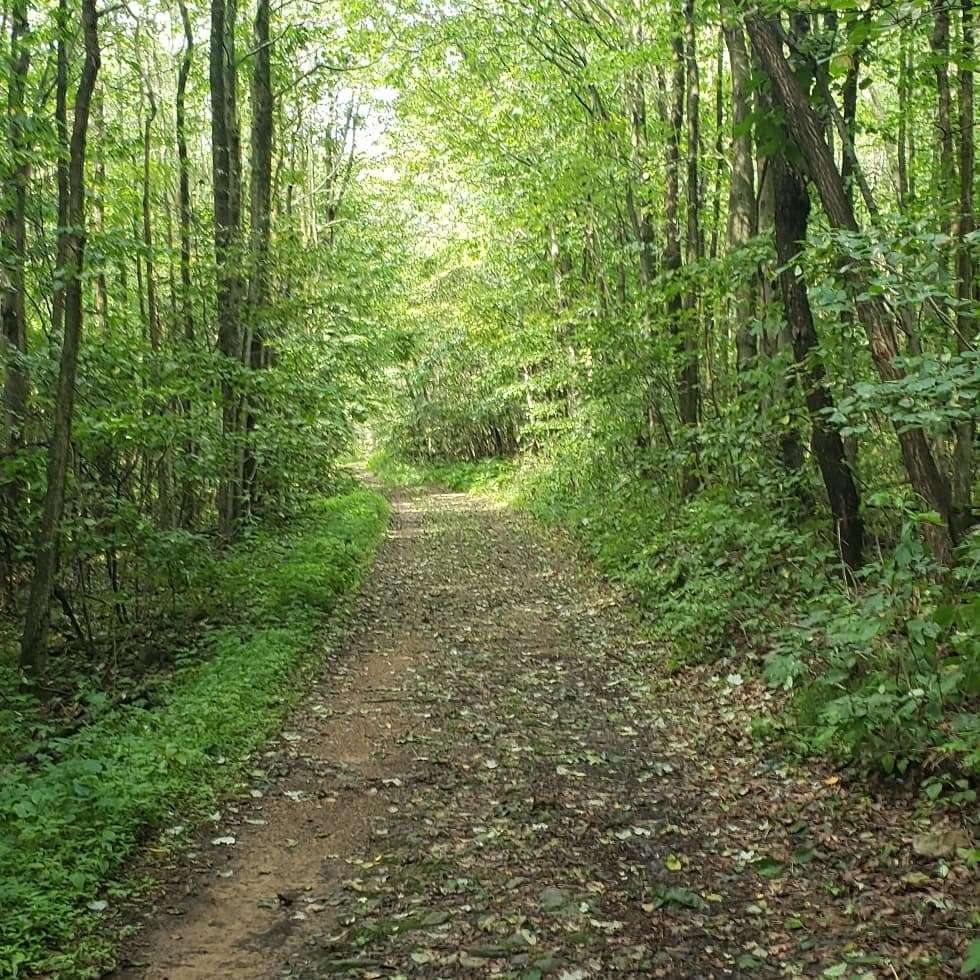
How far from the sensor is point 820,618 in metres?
5.86

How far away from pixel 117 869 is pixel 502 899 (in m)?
2.10

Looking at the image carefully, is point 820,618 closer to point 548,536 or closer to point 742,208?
point 742,208

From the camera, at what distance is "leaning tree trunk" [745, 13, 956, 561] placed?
647cm

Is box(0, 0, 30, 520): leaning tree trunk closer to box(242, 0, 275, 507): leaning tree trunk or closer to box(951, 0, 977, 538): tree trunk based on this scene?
box(242, 0, 275, 507): leaning tree trunk

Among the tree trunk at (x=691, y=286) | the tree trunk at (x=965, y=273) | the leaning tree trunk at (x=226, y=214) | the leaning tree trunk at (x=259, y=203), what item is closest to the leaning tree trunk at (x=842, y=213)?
the tree trunk at (x=965, y=273)

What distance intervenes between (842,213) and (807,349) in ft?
5.15

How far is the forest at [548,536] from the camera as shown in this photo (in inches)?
182

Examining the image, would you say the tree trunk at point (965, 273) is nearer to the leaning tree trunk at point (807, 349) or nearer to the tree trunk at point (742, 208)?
the leaning tree trunk at point (807, 349)

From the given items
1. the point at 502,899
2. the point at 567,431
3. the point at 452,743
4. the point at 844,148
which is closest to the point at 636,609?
the point at 452,743

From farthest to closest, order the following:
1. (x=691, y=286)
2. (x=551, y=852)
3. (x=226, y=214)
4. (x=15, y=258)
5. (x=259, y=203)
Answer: (x=259, y=203) < (x=226, y=214) < (x=691, y=286) < (x=15, y=258) < (x=551, y=852)

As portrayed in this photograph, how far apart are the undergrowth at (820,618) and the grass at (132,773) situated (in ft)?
12.9

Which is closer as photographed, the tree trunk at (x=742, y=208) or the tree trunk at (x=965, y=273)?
the tree trunk at (x=965, y=273)

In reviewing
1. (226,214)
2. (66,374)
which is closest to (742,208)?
(226,214)

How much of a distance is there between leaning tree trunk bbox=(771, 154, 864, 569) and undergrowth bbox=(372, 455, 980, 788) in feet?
1.06
